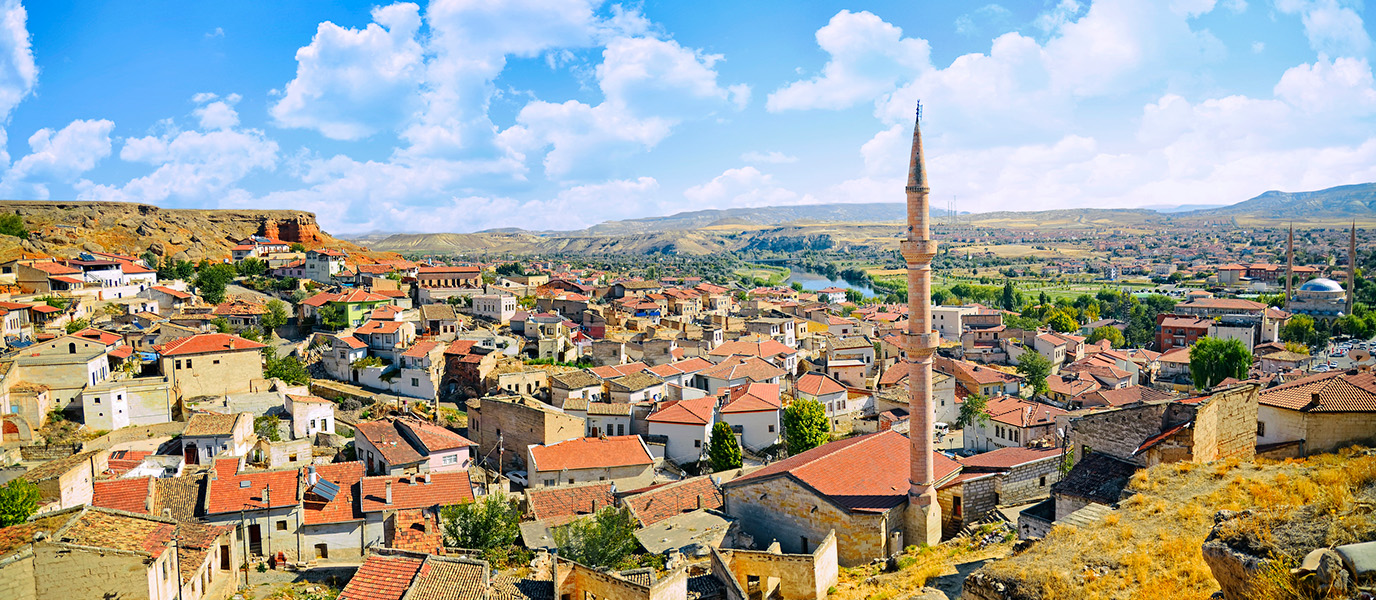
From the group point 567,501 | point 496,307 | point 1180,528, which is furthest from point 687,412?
point 496,307

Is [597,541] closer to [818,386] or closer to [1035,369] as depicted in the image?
[818,386]

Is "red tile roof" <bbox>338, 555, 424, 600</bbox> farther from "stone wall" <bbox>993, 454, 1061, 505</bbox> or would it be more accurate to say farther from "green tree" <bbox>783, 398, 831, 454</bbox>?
"green tree" <bbox>783, 398, 831, 454</bbox>

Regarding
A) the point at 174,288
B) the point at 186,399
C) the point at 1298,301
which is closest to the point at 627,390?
the point at 186,399

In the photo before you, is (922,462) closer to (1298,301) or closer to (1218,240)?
(1298,301)

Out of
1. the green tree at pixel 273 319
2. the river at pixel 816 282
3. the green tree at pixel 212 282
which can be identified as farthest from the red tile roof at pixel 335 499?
the river at pixel 816 282

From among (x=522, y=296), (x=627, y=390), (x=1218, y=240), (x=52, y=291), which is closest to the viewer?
(x=627, y=390)

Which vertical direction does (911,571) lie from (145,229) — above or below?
below

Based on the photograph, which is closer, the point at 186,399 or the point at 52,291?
the point at 186,399
